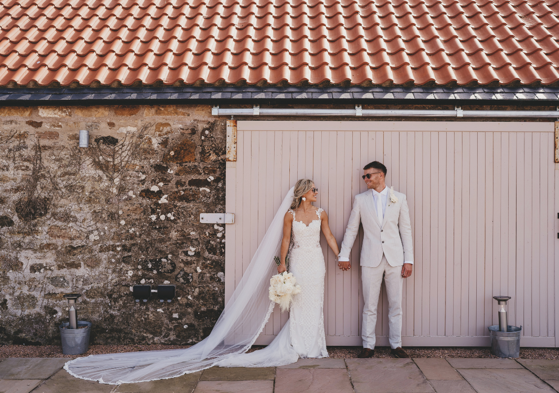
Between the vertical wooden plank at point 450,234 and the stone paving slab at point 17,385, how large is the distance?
448cm

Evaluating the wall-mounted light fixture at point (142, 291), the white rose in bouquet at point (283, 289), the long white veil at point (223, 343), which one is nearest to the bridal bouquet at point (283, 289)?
the white rose in bouquet at point (283, 289)

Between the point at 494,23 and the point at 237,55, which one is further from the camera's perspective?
the point at 494,23

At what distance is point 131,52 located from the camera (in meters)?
5.79

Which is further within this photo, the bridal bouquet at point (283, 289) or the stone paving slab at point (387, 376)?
the bridal bouquet at point (283, 289)

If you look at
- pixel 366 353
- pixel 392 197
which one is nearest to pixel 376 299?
pixel 366 353

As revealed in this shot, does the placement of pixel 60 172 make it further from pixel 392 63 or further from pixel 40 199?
pixel 392 63

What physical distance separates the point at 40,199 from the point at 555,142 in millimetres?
6227

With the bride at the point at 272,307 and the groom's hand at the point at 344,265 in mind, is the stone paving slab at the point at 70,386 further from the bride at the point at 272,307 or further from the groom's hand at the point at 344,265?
the groom's hand at the point at 344,265

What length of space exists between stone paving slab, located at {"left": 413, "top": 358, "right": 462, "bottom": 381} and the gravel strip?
0.20 metres

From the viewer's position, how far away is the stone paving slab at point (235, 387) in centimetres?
418

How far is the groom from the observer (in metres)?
5.05

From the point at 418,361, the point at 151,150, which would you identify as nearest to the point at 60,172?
the point at 151,150

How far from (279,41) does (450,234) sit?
330 cm

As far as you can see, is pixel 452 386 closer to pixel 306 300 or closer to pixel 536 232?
pixel 306 300
